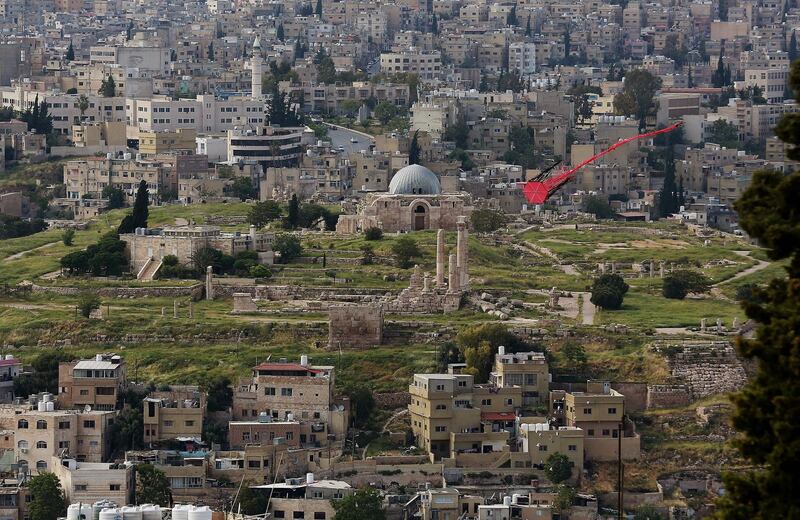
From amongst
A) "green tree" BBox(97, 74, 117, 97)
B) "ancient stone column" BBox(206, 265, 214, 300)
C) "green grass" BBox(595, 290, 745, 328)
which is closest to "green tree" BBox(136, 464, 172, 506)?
"green grass" BBox(595, 290, 745, 328)

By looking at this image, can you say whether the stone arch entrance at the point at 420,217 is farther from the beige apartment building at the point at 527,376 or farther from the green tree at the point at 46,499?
the green tree at the point at 46,499

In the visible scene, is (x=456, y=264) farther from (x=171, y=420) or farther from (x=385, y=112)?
(x=385, y=112)

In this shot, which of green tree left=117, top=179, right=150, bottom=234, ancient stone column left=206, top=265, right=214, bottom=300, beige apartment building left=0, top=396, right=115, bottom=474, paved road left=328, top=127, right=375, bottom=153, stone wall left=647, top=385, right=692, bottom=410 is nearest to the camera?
beige apartment building left=0, top=396, right=115, bottom=474

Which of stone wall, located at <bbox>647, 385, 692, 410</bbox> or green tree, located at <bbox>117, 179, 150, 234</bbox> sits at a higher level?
green tree, located at <bbox>117, 179, 150, 234</bbox>

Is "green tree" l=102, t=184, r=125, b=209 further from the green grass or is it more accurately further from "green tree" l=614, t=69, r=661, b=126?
"green tree" l=614, t=69, r=661, b=126

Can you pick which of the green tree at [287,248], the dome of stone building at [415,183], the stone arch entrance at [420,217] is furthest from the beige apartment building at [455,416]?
the dome of stone building at [415,183]

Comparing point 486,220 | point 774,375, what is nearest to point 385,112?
point 486,220
